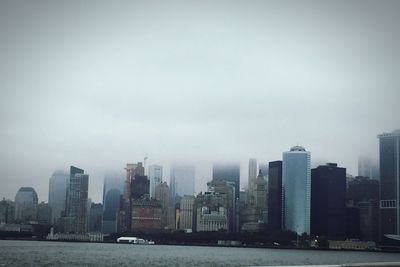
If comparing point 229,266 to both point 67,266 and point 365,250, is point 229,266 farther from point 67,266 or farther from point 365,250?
point 365,250

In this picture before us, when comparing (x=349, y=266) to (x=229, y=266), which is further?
(x=229, y=266)

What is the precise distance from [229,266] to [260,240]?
412ft

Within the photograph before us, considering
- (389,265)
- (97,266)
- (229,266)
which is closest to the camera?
(389,265)

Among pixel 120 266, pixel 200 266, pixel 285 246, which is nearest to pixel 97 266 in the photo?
pixel 120 266

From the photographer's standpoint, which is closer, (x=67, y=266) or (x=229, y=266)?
(x=67, y=266)

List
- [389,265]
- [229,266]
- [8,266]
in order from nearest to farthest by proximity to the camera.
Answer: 1. [389,265]
2. [8,266]
3. [229,266]

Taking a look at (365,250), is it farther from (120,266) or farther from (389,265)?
(389,265)

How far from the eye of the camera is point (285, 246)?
196m

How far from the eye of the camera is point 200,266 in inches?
2940

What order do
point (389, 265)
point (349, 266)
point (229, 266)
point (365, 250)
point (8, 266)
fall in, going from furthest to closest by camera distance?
point (365, 250) < point (229, 266) < point (8, 266) < point (389, 265) < point (349, 266)

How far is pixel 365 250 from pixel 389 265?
561 ft

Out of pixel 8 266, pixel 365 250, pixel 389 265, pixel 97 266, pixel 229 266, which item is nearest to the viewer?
pixel 389 265

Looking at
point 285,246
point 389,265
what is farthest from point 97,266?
point 285,246

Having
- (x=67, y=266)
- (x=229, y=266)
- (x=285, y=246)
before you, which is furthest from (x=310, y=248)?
(x=67, y=266)
